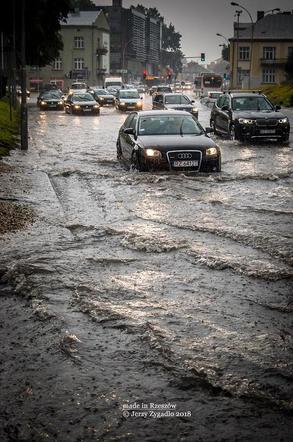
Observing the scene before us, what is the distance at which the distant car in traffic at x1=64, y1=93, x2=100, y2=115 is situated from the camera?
4147 cm

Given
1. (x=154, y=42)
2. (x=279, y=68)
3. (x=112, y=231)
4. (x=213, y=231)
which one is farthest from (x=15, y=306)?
(x=154, y=42)

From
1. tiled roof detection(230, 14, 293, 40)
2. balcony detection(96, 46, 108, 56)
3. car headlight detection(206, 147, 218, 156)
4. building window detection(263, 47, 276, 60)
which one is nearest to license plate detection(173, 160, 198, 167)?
car headlight detection(206, 147, 218, 156)

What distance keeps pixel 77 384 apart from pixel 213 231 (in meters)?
5.04

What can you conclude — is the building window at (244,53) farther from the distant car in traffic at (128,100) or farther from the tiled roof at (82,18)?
the distant car in traffic at (128,100)

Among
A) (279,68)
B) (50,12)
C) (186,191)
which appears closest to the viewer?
(186,191)

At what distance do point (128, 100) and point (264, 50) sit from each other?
53533mm

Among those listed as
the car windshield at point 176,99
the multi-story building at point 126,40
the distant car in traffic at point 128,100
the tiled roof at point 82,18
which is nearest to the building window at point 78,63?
the tiled roof at point 82,18

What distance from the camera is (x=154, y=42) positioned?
555 ft

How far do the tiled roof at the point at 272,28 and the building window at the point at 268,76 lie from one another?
5.09 m

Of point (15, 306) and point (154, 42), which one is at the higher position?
point (154, 42)

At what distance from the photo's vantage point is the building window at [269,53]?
92363mm

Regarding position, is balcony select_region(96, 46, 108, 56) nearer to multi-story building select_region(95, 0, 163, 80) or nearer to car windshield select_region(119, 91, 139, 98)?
multi-story building select_region(95, 0, 163, 80)

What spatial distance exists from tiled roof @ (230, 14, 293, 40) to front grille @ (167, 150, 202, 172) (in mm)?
83752

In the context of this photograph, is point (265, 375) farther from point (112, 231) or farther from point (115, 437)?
point (112, 231)
